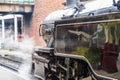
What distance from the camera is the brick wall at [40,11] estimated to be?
2705cm

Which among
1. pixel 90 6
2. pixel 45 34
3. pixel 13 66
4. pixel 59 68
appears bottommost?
pixel 13 66

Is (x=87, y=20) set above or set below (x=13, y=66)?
above

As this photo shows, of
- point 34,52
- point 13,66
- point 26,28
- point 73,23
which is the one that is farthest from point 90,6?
point 26,28

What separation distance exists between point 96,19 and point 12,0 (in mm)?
24724

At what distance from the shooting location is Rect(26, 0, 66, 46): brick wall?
1065 inches

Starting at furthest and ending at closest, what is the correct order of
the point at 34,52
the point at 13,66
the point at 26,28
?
the point at 26,28 → the point at 13,66 → the point at 34,52

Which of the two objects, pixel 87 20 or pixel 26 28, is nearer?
pixel 87 20

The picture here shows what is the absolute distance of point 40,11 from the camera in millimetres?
28672

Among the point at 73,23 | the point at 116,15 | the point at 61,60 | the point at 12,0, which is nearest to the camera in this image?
the point at 116,15

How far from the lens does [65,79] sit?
776cm

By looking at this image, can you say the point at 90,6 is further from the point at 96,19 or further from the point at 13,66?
the point at 13,66

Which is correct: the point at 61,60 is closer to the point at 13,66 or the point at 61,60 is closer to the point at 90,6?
the point at 90,6

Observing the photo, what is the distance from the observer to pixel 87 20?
20.0 ft

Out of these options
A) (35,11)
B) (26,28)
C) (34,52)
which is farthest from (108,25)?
(26,28)
